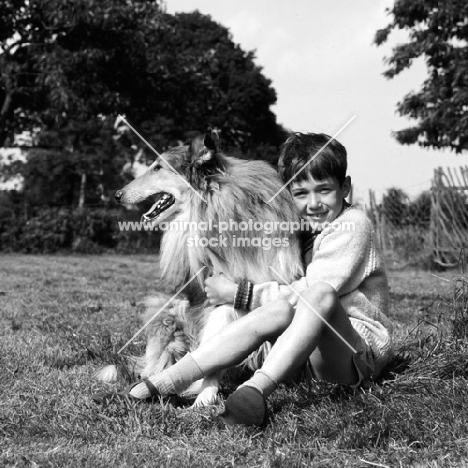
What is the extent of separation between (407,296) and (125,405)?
5571 millimetres

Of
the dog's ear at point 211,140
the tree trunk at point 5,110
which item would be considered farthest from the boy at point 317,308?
the tree trunk at point 5,110

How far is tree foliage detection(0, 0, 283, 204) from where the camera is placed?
14414mm

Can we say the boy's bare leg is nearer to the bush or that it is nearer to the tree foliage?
the tree foliage

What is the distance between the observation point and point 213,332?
3.24 metres

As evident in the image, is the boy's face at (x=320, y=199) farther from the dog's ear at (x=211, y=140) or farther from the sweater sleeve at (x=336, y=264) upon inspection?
the dog's ear at (x=211, y=140)

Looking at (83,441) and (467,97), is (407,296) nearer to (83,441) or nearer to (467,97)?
(83,441)

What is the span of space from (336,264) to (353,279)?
14cm

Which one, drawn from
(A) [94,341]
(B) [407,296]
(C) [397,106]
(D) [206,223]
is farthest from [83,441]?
(C) [397,106]

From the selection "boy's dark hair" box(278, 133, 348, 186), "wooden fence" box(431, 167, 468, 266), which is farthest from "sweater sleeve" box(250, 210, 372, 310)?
"wooden fence" box(431, 167, 468, 266)

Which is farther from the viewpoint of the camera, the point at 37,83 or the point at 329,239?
the point at 37,83

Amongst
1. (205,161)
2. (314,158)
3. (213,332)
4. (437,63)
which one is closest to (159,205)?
(205,161)

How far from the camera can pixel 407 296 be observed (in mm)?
7727

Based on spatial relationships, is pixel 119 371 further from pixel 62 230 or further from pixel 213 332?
pixel 62 230

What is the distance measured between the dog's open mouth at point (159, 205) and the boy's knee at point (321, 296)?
1258 millimetres
